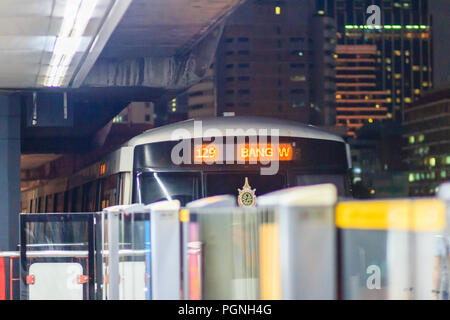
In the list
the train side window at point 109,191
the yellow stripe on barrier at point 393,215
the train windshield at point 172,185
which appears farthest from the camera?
the train side window at point 109,191

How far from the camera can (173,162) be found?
43.5ft

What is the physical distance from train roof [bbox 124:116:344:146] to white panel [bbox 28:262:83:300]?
3.75 metres

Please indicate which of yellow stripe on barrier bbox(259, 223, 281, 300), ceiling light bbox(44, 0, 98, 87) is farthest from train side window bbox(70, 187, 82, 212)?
yellow stripe on barrier bbox(259, 223, 281, 300)

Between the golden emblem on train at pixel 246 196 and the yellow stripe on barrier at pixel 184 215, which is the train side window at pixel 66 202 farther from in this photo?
the yellow stripe on barrier at pixel 184 215

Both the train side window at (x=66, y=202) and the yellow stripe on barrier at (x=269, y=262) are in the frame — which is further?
the train side window at (x=66, y=202)

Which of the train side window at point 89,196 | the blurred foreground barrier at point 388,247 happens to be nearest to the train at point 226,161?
the train side window at point 89,196

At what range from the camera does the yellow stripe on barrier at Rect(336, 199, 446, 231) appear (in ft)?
8.14

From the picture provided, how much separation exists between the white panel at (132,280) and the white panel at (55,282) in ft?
10.1

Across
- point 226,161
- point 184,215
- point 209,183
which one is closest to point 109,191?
point 209,183

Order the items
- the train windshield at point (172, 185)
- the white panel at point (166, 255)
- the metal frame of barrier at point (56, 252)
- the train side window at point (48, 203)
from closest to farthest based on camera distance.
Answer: the white panel at point (166, 255)
the metal frame of barrier at point (56, 252)
the train windshield at point (172, 185)
the train side window at point (48, 203)

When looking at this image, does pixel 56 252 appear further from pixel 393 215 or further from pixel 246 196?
pixel 393 215

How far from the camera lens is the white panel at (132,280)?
5699 millimetres

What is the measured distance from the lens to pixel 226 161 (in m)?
13.2
